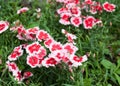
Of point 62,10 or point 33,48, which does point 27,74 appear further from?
point 62,10

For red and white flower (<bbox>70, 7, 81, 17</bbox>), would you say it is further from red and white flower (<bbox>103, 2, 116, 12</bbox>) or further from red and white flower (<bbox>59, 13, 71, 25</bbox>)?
red and white flower (<bbox>103, 2, 116, 12</bbox>)

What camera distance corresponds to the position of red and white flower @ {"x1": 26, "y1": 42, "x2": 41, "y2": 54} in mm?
3129

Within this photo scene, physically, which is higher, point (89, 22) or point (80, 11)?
point (80, 11)

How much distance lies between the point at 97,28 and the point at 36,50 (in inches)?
35.8

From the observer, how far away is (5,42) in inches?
140

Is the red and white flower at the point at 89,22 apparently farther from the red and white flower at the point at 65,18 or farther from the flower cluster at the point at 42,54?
the flower cluster at the point at 42,54

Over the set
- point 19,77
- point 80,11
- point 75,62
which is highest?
point 80,11

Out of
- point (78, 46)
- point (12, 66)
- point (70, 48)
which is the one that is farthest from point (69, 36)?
point (12, 66)

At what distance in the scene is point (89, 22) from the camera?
3.79m

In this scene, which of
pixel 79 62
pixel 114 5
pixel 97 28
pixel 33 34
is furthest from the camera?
pixel 114 5

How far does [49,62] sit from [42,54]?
14cm

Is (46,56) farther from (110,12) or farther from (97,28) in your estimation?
(110,12)

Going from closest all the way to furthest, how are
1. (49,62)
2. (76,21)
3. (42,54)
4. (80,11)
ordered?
1. (49,62)
2. (42,54)
3. (76,21)
4. (80,11)

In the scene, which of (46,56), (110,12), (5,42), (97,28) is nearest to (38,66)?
(46,56)
